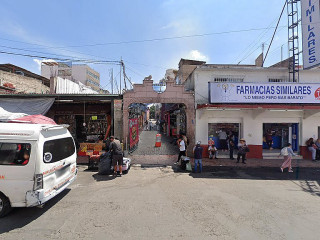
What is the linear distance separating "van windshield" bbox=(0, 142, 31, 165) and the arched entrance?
7.05 metres

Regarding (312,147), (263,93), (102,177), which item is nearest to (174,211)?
(102,177)

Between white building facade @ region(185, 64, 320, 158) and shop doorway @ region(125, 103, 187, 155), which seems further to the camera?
shop doorway @ region(125, 103, 187, 155)

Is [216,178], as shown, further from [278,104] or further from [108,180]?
[278,104]

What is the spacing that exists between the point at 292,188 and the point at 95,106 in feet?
41.2

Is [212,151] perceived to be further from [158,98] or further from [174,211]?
[174,211]

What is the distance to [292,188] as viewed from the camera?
21.5ft

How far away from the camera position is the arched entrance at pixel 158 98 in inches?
444

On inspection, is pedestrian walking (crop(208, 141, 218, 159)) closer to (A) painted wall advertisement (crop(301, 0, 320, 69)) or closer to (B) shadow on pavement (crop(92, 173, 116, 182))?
(B) shadow on pavement (crop(92, 173, 116, 182))

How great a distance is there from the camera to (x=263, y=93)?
10.3 meters

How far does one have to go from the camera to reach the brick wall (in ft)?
55.7

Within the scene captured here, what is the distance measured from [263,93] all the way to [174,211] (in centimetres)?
887

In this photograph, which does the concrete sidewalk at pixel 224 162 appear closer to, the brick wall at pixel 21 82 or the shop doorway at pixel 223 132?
the shop doorway at pixel 223 132

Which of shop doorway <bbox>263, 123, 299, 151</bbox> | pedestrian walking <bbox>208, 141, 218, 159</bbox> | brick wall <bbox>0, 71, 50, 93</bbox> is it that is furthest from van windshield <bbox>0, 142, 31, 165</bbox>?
brick wall <bbox>0, 71, 50, 93</bbox>

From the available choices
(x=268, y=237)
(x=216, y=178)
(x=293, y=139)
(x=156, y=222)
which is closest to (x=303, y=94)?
(x=293, y=139)
